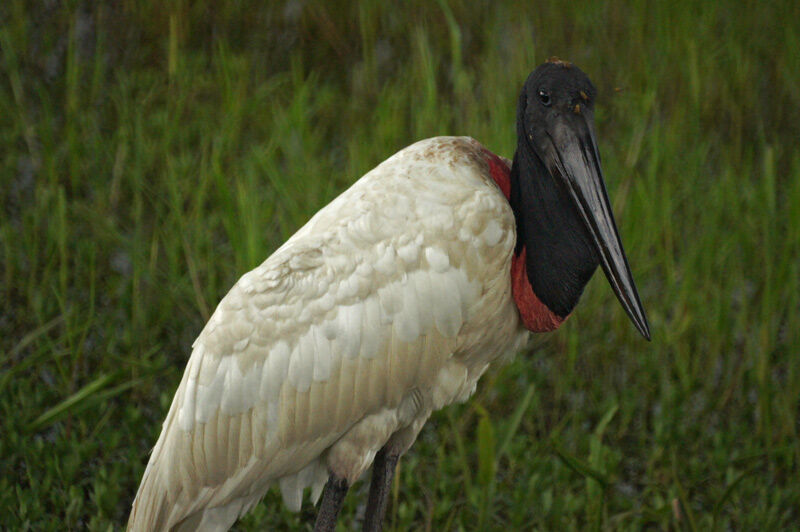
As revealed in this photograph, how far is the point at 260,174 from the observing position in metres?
4.02

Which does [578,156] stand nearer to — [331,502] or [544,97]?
[544,97]

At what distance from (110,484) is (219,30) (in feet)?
7.94

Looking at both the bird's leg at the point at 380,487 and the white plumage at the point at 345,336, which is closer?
the white plumage at the point at 345,336

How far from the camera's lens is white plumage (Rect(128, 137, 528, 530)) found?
93.0 inches

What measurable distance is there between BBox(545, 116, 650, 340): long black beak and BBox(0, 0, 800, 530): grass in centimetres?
44

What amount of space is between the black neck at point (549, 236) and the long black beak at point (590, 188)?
6cm

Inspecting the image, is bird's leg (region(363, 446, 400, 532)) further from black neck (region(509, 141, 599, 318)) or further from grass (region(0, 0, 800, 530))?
black neck (region(509, 141, 599, 318))

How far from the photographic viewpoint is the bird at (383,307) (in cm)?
236

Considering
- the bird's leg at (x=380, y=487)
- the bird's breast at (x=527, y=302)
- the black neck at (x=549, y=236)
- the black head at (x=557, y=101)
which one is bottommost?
the bird's leg at (x=380, y=487)

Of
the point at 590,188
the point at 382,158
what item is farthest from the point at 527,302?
the point at 382,158

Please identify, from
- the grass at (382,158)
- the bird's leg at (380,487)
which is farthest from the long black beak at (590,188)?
the bird's leg at (380,487)

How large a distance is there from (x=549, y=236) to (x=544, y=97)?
0.32 m

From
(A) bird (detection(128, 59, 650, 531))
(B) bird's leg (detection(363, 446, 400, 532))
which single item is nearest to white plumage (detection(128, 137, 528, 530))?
(A) bird (detection(128, 59, 650, 531))

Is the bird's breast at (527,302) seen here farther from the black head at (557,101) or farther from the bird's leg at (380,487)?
the bird's leg at (380,487)
